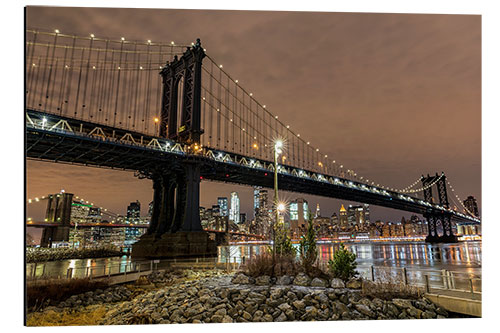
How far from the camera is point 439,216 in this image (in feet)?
310

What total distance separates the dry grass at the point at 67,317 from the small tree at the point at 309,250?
740 cm

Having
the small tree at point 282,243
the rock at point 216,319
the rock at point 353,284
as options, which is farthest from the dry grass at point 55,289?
the rock at point 353,284

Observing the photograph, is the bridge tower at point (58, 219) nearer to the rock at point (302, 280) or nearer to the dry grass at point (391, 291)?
the rock at point (302, 280)

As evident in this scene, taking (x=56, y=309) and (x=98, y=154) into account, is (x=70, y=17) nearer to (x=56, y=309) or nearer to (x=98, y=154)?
(x=56, y=309)

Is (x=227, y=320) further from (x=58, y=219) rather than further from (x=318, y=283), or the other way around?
(x=58, y=219)

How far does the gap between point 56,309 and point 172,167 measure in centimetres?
3055

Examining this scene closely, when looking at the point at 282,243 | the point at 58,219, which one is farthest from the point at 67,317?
the point at 58,219

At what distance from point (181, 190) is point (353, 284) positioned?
3516 cm

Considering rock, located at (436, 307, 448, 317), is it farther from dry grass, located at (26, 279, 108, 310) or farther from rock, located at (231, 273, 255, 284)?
dry grass, located at (26, 279, 108, 310)

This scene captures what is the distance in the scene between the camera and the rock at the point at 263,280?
436 inches

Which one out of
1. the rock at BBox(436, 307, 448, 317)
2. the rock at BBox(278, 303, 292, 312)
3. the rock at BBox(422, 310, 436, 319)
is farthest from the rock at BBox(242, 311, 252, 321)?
the rock at BBox(436, 307, 448, 317)

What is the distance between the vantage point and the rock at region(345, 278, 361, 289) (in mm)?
9984

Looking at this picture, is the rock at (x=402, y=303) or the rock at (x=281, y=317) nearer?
the rock at (x=281, y=317)
